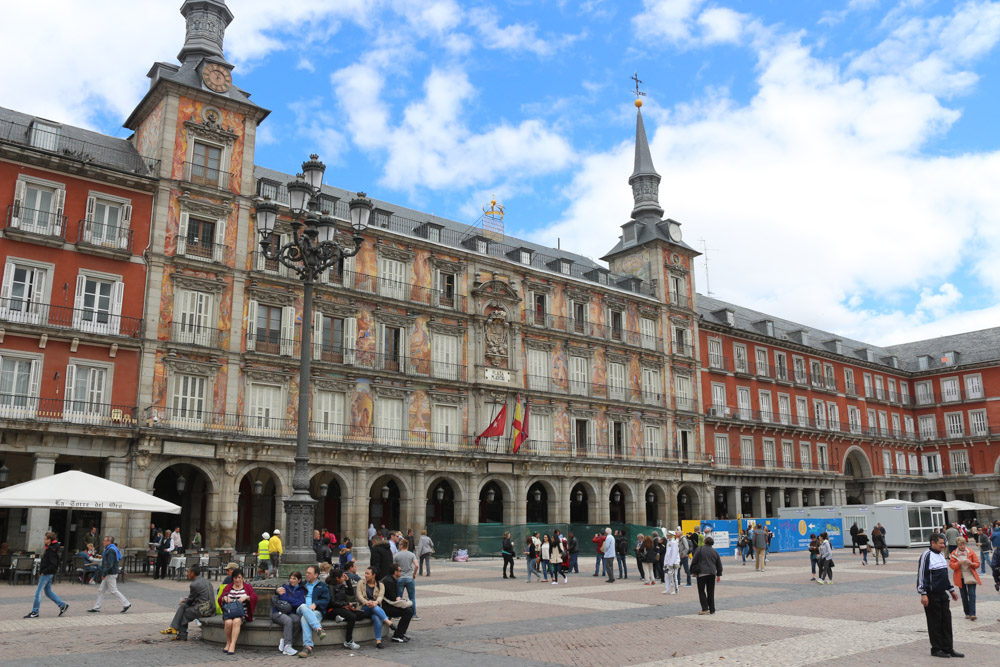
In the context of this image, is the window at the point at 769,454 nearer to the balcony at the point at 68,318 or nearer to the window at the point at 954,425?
the window at the point at 954,425

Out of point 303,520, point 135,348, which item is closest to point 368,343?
point 135,348

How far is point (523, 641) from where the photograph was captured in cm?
1180

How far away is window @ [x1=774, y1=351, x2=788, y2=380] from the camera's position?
53.7m

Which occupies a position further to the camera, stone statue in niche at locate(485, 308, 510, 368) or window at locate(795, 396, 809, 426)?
window at locate(795, 396, 809, 426)

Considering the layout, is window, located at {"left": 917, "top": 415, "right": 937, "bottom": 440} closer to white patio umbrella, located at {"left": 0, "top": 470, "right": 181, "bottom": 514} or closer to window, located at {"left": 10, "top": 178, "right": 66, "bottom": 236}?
white patio umbrella, located at {"left": 0, "top": 470, "right": 181, "bottom": 514}

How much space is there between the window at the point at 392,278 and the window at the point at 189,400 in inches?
360

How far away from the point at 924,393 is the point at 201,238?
188 ft

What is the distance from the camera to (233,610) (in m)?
10.9

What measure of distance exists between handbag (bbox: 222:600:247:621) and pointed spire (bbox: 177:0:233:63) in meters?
28.9

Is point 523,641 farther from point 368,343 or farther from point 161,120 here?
point 161,120

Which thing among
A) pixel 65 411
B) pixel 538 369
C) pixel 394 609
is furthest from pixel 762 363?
pixel 394 609

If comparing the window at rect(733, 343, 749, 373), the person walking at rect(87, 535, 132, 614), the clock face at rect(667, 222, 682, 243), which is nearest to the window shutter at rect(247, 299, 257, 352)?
the person walking at rect(87, 535, 132, 614)

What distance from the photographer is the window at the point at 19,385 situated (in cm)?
2569

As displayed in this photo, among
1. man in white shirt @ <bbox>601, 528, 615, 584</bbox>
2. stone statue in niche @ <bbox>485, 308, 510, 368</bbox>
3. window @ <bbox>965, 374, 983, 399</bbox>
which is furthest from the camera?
window @ <bbox>965, 374, 983, 399</bbox>
